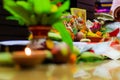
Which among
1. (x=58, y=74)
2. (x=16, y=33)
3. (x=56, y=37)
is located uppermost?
(x=58, y=74)

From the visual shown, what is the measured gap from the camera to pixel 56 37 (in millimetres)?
1689

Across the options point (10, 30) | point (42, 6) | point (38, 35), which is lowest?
point (10, 30)

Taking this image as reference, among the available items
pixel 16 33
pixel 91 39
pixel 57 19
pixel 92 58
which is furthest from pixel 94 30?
pixel 57 19

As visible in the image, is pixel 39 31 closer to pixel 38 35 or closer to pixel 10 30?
pixel 38 35

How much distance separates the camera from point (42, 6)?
973 millimetres

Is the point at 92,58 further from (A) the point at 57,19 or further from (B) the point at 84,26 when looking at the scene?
(B) the point at 84,26

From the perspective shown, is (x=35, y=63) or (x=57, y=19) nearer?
(x=35, y=63)

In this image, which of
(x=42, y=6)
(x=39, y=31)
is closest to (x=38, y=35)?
(x=39, y=31)

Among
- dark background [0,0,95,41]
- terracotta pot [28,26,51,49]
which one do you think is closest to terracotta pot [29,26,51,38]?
terracotta pot [28,26,51,49]

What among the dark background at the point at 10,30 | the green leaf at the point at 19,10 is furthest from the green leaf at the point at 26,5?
the dark background at the point at 10,30

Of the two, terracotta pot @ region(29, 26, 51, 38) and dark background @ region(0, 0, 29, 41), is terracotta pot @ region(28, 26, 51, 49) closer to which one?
terracotta pot @ region(29, 26, 51, 38)

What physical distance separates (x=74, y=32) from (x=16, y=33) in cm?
114

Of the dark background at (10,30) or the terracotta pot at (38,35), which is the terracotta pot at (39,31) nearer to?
the terracotta pot at (38,35)

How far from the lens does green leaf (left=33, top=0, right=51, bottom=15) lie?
0.98 metres
